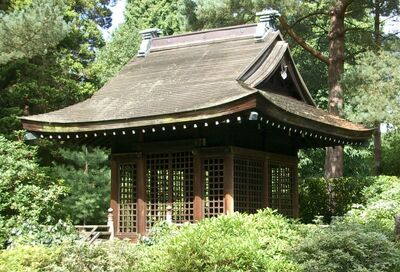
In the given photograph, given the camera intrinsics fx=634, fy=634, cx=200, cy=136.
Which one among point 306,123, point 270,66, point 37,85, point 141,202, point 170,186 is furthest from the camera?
point 37,85

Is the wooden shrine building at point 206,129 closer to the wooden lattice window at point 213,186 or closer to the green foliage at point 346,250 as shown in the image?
the wooden lattice window at point 213,186

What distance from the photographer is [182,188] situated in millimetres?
14945

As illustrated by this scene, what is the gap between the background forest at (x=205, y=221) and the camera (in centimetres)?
1003

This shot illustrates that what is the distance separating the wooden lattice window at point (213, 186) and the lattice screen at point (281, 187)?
6.75 feet

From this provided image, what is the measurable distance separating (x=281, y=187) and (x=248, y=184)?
224 centimetres

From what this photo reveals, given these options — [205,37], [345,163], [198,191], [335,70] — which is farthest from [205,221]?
[345,163]

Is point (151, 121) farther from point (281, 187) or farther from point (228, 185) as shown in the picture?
point (281, 187)

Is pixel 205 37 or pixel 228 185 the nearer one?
pixel 228 185

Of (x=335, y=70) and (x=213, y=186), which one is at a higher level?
(x=335, y=70)

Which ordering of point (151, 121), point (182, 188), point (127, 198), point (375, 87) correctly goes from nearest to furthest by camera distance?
point (151, 121)
point (182, 188)
point (127, 198)
point (375, 87)

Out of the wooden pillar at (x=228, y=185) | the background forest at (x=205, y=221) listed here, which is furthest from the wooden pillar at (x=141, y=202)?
the wooden pillar at (x=228, y=185)

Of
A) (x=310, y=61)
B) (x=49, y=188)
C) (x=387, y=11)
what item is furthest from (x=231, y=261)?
(x=310, y=61)

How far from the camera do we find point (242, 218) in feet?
37.6

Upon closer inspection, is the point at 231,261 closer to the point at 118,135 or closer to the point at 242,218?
the point at 242,218
